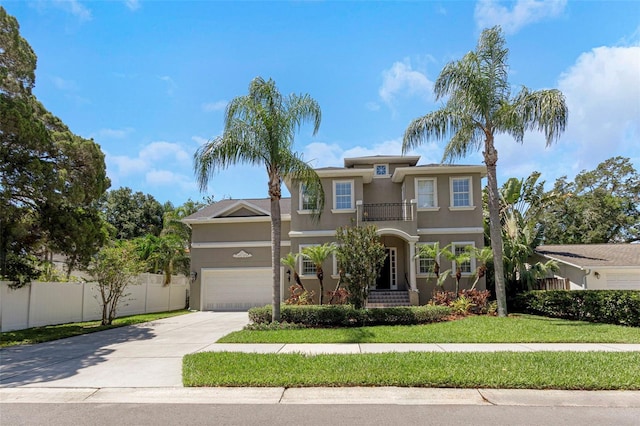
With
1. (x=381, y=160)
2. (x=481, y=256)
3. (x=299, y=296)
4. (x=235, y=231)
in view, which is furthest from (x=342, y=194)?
(x=481, y=256)

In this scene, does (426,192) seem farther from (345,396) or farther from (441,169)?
(345,396)

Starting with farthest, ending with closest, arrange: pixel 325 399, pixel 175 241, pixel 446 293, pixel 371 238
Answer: pixel 175 241 → pixel 446 293 → pixel 371 238 → pixel 325 399

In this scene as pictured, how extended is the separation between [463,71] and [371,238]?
21.8 feet

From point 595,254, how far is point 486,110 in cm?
1098

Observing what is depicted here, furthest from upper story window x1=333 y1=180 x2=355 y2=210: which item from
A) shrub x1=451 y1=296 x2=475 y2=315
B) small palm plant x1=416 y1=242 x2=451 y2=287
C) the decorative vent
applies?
shrub x1=451 y1=296 x2=475 y2=315

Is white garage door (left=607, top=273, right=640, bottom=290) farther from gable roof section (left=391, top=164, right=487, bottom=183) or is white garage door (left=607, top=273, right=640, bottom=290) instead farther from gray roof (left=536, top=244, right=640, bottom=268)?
gable roof section (left=391, top=164, right=487, bottom=183)

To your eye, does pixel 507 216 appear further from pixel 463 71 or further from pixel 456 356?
pixel 456 356

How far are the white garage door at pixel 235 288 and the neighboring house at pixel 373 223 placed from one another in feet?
0.17

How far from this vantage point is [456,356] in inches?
317

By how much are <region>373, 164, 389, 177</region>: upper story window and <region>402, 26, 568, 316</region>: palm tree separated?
575 cm

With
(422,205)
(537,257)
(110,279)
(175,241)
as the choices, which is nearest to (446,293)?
(422,205)

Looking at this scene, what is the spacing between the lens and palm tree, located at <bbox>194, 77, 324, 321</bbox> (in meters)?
13.0

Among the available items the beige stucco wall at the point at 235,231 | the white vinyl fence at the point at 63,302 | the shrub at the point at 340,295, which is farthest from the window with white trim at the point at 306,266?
the white vinyl fence at the point at 63,302

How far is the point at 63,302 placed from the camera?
16172 millimetres
